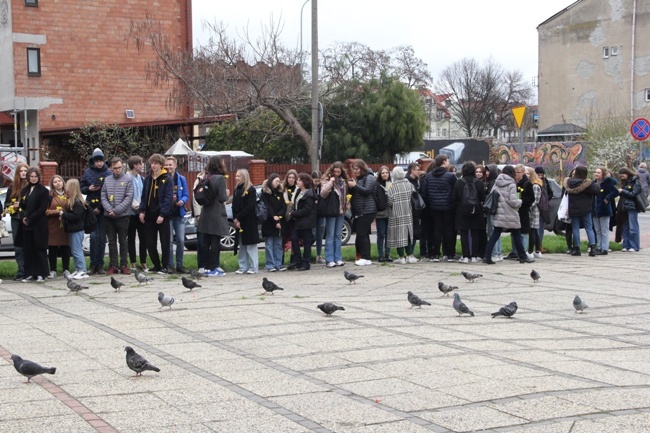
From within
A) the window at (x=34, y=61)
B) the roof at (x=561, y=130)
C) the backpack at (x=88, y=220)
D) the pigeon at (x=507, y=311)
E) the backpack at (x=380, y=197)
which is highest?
the window at (x=34, y=61)

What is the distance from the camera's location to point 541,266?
54.4 feet

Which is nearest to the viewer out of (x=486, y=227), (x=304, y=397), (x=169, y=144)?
(x=304, y=397)

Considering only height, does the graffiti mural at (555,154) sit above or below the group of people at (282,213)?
above

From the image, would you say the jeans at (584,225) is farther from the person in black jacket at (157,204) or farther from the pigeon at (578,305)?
the person in black jacket at (157,204)

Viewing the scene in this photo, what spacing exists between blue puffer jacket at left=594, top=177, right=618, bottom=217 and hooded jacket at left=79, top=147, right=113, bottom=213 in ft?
31.4

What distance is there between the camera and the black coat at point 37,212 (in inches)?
584

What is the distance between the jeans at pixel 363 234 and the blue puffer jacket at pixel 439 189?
1.19 meters

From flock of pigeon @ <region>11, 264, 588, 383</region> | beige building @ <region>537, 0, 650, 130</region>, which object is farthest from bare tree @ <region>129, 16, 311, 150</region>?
beige building @ <region>537, 0, 650, 130</region>

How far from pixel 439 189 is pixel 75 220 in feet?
21.5

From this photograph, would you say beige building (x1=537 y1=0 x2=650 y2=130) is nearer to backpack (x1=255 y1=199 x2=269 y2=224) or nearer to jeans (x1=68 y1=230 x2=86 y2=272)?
backpack (x1=255 y1=199 x2=269 y2=224)

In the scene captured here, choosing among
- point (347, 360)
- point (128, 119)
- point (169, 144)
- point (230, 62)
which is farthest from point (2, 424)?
point (128, 119)

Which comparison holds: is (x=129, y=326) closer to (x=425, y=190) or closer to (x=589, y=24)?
(x=425, y=190)

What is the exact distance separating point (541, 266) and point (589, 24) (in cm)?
4986

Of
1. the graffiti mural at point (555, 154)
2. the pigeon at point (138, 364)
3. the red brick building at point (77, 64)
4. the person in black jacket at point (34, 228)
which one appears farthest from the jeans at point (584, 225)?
the graffiti mural at point (555, 154)
